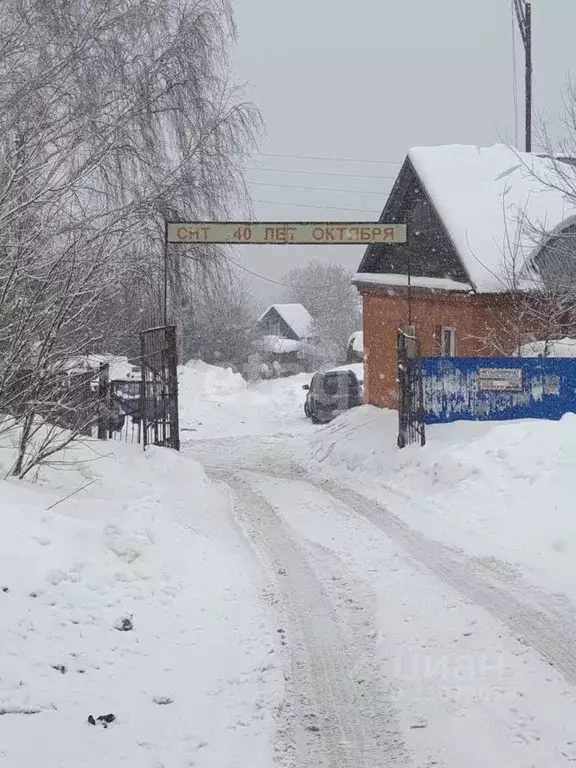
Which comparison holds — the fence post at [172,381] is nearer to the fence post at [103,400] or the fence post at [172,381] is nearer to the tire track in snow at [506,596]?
the fence post at [103,400]

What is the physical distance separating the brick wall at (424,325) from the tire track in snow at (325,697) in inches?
384

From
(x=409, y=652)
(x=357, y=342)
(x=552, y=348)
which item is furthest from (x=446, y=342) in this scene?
(x=357, y=342)

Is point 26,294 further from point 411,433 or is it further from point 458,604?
point 411,433

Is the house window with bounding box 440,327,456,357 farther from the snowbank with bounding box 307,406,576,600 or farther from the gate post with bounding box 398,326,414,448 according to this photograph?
the snowbank with bounding box 307,406,576,600

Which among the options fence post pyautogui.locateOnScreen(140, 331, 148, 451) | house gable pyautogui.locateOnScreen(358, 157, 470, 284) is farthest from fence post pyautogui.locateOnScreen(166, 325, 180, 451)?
house gable pyautogui.locateOnScreen(358, 157, 470, 284)

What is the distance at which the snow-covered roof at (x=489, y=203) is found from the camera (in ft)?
55.0

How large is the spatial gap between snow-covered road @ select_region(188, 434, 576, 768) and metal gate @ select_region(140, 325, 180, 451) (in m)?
5.23

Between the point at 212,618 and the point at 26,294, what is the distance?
397 cm

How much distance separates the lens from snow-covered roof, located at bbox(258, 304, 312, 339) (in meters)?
68.4

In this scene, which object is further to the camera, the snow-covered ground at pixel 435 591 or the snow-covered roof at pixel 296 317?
the snow-covered roof at pixel 296 317

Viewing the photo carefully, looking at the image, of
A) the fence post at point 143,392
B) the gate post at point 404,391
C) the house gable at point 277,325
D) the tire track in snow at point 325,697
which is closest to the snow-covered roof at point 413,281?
the gate post at point 404,391

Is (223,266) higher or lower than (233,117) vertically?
lower

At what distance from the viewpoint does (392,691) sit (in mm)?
5578

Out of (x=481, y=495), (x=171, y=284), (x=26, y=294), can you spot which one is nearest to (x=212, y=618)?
(x=26, y=294)
